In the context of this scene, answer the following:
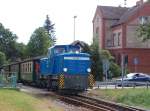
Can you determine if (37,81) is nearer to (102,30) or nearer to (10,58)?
(102,30)

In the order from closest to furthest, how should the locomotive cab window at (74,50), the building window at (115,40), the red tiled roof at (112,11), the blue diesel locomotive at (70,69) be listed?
the blue diesel locomotive at (70,69) < the locomotive cab window at (74,50) < the building window at (115,40) < the red tiled roof at (112,11)

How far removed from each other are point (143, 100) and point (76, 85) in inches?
249

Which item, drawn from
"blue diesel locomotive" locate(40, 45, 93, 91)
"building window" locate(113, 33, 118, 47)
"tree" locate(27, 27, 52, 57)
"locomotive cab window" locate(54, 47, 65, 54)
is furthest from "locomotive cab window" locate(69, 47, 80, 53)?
"tree" locate(27, 27, 52, 57)

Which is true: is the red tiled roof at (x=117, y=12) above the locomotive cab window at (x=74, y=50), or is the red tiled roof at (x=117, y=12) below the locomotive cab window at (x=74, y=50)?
above

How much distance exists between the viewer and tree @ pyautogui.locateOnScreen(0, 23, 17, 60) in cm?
11862

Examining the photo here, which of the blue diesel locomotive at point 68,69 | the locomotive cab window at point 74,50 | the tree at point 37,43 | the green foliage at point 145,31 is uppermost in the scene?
the tree at point 37,43

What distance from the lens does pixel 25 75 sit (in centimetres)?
5119

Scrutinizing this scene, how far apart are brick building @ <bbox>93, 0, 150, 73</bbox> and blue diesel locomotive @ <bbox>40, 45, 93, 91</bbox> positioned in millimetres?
37334

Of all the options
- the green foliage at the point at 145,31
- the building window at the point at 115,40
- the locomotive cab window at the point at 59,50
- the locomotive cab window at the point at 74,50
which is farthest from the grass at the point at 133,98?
the building window at the point at 115,40

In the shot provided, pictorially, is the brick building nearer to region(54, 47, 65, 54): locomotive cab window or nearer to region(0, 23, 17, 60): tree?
region(54, 47, 65, 54): locomotive cab window

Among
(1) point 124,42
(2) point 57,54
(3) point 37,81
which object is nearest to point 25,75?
(3) point 37,81

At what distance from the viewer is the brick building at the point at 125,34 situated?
77.0 m

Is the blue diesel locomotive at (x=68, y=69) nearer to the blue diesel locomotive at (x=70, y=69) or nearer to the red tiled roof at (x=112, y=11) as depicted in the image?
the blue diesel locomotive at (x=70, y=69)

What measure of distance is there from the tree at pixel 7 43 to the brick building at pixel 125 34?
37139 mm
